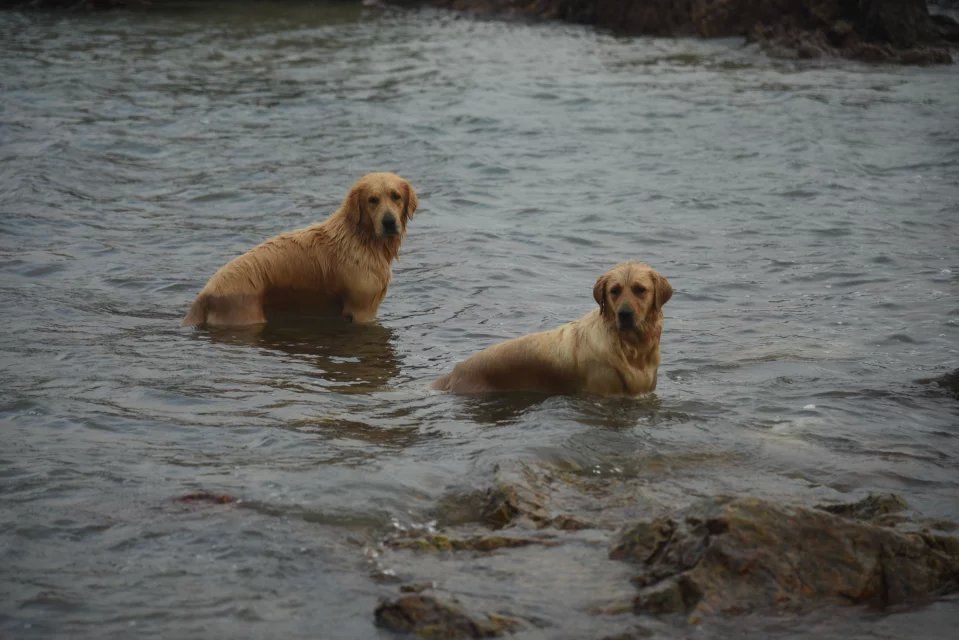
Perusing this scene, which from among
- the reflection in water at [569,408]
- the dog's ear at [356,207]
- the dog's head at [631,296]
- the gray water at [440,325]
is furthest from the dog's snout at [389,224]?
the dog's head at [631,296]

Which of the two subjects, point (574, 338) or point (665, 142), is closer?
point (574, 338)

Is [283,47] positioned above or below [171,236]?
above

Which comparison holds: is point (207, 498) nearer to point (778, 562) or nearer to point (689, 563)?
point (689, 563)

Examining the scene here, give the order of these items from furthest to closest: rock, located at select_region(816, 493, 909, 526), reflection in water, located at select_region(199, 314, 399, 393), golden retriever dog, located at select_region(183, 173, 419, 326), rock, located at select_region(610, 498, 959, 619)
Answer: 1. golden retriever dog, located at select_region(183, 173, 419, 326)
2. reflection in water, located at select_region(199, 314, 399, 393)
3. rock, located at select_region(816, 493, 909, 526)
4. rock, located at select_region(610, 498, 959, 619)

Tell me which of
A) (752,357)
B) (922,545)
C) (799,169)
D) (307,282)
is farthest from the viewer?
(799,169)

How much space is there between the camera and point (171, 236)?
1395 cm

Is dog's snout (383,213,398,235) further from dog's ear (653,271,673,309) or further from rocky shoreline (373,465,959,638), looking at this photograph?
rocky shoreline (373,465,959,638)

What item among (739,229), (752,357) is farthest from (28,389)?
(739,229)

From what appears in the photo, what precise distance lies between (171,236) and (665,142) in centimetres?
818

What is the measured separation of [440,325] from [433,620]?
6.16 metres

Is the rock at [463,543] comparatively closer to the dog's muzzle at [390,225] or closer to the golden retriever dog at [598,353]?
the golden retriever dog at [598,353]

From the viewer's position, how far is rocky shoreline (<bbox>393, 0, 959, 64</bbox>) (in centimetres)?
2439

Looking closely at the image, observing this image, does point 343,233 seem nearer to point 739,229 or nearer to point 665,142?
point 739,229

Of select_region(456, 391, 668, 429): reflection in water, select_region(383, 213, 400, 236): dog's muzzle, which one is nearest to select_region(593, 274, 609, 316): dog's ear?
select_region(456, 391, 668, 429): reflection in water
